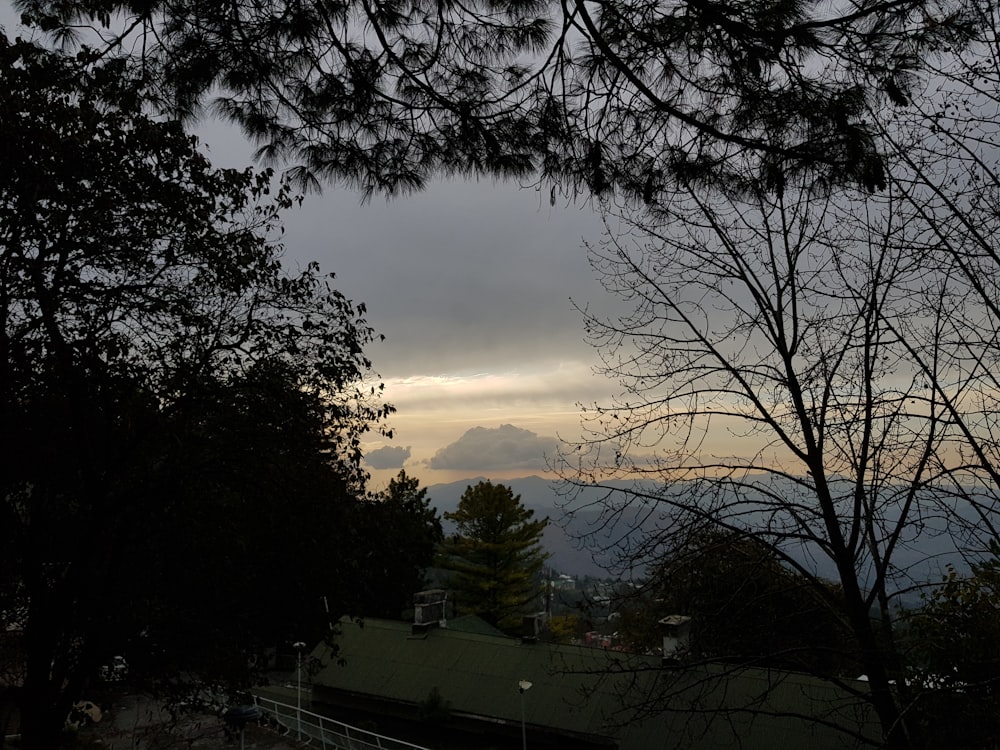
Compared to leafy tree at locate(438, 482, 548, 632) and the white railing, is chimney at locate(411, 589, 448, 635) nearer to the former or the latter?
the white railing

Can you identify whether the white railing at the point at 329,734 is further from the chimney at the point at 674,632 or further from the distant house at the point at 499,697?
the chimney at the point at 674,632

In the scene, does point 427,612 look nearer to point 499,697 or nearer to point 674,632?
point 499,697

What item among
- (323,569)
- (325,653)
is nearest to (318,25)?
(323,569)

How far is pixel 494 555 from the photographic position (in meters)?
42.7

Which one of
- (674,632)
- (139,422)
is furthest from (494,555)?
(139,422)

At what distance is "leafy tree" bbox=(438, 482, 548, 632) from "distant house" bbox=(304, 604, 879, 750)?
18.4 metres

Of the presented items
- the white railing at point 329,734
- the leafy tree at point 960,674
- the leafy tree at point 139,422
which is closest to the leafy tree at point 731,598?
the leafy tree at point 960,674

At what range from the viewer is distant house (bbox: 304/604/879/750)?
49.0 ft

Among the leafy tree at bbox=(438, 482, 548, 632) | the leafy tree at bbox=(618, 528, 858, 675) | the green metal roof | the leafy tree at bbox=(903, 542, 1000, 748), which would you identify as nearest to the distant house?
the green metal roof

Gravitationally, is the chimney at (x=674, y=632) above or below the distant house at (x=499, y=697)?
above

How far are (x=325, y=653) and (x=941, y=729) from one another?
21.5 metres

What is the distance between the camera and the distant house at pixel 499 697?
1495cm

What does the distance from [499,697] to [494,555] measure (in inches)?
963

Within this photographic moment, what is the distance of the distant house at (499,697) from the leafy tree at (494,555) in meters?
18.4
